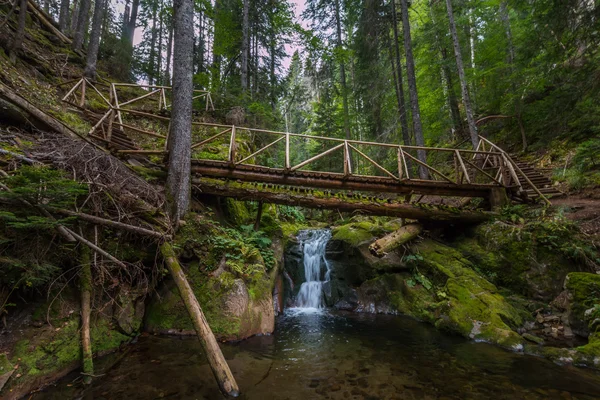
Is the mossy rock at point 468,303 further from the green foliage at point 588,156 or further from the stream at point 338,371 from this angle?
the green foliage at point 588,156

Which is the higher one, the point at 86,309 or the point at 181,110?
the point at 181,110

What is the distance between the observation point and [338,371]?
392 centimetres

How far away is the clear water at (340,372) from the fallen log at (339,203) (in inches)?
129

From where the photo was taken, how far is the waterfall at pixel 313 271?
325 inches

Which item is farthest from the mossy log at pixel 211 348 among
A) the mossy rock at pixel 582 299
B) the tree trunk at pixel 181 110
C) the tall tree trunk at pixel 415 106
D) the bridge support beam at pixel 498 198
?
the tall tree trunk at pixel 415 106

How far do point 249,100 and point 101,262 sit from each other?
10.2 m

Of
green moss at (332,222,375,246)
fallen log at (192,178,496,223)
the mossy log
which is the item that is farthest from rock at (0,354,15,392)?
green moss at (332,222,375,246)

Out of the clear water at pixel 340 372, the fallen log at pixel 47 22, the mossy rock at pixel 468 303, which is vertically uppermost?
the fallen log at pixel 47 22

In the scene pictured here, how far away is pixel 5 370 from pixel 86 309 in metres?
0.92

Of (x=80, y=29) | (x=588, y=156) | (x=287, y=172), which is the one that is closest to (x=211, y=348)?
(x=287, y=172)

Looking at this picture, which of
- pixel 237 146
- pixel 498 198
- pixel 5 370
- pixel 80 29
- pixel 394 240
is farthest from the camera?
pixel 80 29

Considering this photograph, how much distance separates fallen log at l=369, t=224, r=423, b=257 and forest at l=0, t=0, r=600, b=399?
6 cm

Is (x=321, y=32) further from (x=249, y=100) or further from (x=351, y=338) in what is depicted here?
(x=351, y=338)

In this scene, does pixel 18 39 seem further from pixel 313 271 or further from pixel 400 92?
pixel 400 92
